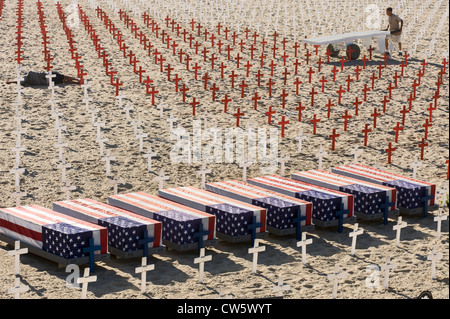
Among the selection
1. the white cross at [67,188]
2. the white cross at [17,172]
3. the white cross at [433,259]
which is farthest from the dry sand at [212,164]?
the white cross at [67,188]

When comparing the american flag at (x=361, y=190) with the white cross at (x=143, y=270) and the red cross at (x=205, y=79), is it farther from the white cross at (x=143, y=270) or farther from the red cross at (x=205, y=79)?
the red cross at (x=205, y=79)

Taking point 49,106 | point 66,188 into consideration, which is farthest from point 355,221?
point 49,106

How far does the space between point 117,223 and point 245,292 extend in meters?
2.94

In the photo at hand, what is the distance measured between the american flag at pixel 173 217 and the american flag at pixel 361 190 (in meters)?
3.68

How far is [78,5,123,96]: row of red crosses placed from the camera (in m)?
29.1

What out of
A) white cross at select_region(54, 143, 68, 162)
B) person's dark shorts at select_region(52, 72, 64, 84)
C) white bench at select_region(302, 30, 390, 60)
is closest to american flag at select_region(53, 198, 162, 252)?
white cross at select_region(54, 143, 68, 162)

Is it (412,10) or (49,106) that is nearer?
(49,106)

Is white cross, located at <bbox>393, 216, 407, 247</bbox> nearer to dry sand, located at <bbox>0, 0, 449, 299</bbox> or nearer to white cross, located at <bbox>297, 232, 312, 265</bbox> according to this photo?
dry sand, located at <bbox>0, 0, 449, 299</bbox>

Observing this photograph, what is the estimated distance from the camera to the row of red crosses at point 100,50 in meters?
29.1

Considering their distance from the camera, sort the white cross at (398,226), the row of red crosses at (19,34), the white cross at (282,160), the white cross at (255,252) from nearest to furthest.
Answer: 1. the white cross at (255,252)
2. the white cross at (398,226)
3. the white cross at (282,160)
4. the row of red crosses at (19,34)

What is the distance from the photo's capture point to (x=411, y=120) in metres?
27.3

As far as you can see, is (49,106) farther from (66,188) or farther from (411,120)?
(411,120)

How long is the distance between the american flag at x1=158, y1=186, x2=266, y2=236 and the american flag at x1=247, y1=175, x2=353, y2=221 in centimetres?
144

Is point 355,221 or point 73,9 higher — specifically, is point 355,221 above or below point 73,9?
below
